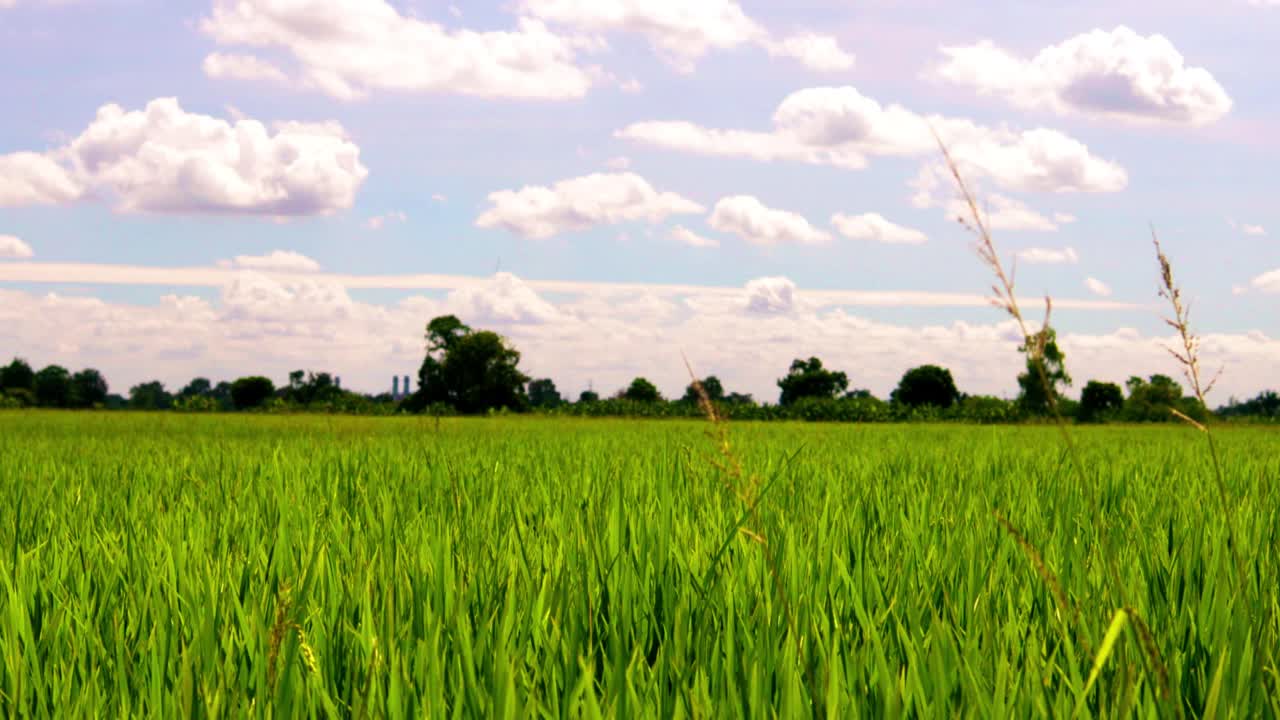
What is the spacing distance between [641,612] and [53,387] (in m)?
96.1

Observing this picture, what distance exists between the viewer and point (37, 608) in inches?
86.2

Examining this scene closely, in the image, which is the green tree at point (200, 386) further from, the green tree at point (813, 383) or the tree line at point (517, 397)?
the green tree at point (813, 383)

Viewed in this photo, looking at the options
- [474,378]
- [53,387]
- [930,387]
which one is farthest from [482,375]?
[53,387]

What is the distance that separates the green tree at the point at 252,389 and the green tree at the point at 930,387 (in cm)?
5122

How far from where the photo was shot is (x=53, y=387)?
80125 millimetres

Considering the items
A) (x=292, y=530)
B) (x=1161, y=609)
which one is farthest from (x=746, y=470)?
(x=1161, y=609)

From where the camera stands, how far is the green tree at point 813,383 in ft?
228

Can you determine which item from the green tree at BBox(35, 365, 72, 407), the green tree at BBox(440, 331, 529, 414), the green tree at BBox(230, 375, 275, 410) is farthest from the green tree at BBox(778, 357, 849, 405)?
the green tree at BBox(35, 365, 72, 407)

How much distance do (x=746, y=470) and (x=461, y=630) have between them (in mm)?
3745

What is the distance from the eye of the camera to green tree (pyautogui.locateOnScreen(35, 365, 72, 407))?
7575 centimetres

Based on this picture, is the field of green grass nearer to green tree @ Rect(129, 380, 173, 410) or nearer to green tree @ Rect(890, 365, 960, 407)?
green tree @ Rect(890, 365, 960, 407)

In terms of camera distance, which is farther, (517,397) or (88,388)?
(88,388)

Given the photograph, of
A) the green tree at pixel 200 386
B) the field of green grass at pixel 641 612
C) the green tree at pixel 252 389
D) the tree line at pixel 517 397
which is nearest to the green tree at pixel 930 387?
the tree line at pixel 517 397

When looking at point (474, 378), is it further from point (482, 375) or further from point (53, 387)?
point (53, 387)
